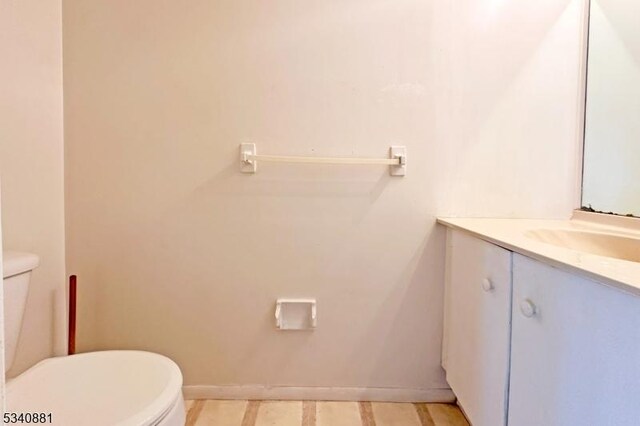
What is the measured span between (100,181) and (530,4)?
187cm

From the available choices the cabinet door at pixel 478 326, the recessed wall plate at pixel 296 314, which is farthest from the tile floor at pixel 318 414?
the recessed wall plate at pixel 296 314

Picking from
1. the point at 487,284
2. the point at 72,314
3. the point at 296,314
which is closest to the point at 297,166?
the point at 296,314

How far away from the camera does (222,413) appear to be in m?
1.53

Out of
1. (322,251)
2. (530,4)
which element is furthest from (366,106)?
(530,4)

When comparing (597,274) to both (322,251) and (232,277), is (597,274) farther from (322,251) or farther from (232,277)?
(232,277)

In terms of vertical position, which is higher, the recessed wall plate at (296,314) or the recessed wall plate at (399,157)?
the recessed wall plate at (399,157)

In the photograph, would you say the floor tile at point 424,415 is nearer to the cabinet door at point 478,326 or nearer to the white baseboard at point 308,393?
the white baseboard at point 308,393

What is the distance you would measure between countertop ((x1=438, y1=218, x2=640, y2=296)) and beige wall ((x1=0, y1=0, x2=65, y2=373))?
154 centimetres

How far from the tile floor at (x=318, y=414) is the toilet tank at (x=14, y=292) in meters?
0.66

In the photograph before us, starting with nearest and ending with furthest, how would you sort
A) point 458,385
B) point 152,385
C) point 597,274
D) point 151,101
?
point 597,274 < point 152,385 < point 458,385 < point 151,101

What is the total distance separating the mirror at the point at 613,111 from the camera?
4.55 feet

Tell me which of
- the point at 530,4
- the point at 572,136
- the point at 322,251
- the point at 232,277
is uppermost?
the point at 530,4

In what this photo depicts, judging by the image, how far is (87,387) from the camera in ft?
3.60

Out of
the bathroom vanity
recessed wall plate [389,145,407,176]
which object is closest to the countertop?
the bathroom vanity
